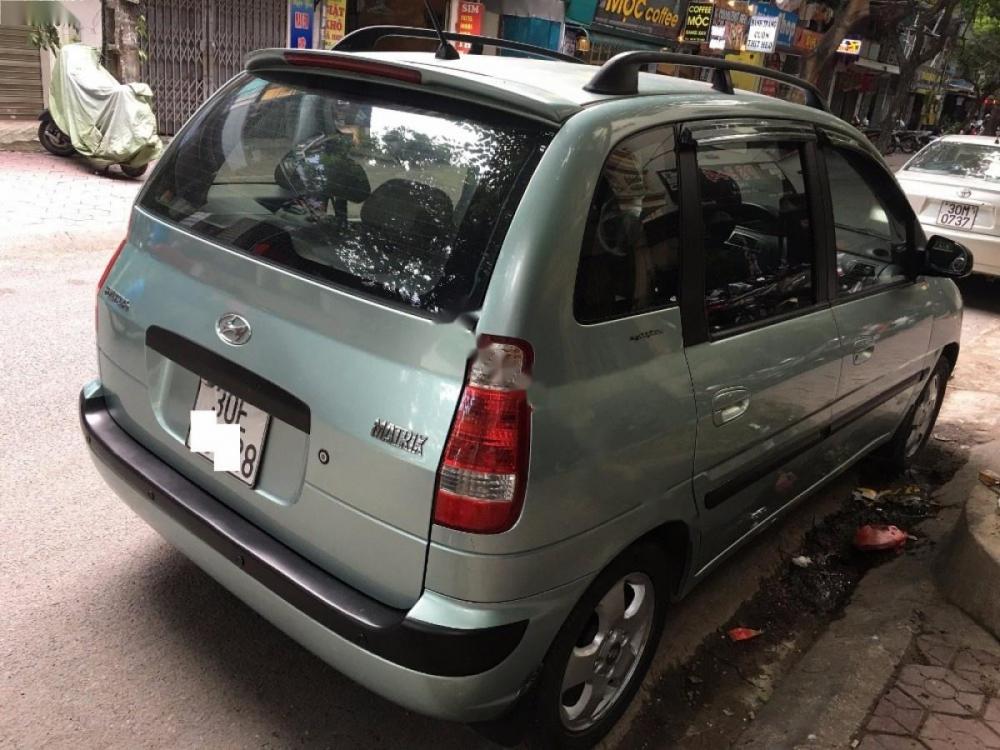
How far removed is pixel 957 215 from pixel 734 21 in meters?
13.8

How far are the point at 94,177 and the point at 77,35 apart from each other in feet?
8.04

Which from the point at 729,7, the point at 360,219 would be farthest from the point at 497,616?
the point at 729,7

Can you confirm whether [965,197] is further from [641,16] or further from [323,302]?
[641,16]

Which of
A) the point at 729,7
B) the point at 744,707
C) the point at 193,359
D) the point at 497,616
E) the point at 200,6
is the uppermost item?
the point at 729,7

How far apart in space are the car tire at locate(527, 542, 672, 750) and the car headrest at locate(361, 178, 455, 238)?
0.95 metres

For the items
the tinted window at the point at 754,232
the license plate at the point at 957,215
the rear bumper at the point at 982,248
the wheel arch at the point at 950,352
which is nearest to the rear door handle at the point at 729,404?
the tinted window at the point at 754,232

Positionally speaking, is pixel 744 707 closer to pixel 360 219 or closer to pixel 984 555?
pixel 984 555

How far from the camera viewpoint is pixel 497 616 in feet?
6.02

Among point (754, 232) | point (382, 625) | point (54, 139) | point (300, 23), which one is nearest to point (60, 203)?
point (54, 139)

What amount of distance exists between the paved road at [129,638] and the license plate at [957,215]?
556 cm

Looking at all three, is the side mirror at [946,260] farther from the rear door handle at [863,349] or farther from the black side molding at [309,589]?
the black side molding at [309,589]

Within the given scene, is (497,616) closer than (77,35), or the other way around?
(497,616)

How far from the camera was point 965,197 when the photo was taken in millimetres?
8117

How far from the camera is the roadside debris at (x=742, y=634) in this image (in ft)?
10.2
